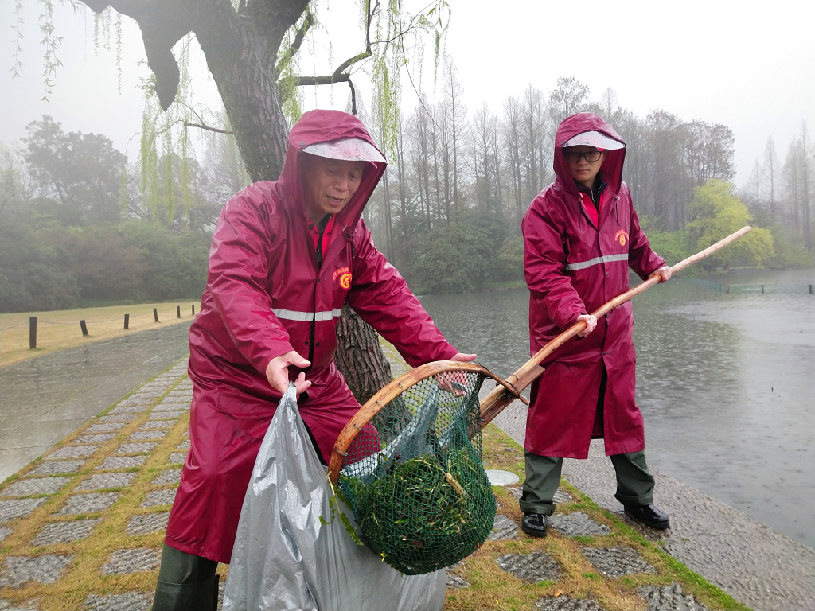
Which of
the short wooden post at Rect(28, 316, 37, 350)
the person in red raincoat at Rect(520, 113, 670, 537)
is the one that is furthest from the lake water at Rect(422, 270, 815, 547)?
the short wooden post at Rect(28, 316, 37, 350)

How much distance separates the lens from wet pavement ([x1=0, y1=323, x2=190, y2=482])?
541cm

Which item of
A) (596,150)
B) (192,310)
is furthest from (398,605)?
(192,310)

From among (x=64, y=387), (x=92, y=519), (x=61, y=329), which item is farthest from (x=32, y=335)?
(x=92, y=519)

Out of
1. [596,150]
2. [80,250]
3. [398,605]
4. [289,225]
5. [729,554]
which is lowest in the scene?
[729,554]

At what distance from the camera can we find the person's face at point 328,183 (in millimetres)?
2043

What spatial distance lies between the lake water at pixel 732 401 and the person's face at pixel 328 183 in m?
2.94

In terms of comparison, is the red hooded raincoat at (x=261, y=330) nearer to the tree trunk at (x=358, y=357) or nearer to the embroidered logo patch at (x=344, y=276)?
the embroidered logo patch at (x=344, y=276)

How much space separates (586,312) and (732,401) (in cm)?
425

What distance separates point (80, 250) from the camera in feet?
96.4

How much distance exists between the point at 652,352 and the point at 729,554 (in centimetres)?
765

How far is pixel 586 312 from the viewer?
2969mm

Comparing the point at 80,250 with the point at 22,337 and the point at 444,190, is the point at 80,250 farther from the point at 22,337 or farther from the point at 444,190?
the point at 444,190

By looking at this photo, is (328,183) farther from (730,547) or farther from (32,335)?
(32,335)

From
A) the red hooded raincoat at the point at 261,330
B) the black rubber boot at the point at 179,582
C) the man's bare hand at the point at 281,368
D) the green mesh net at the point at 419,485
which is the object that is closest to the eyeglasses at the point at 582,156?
the red hooded raincoat at the point at 261,330
